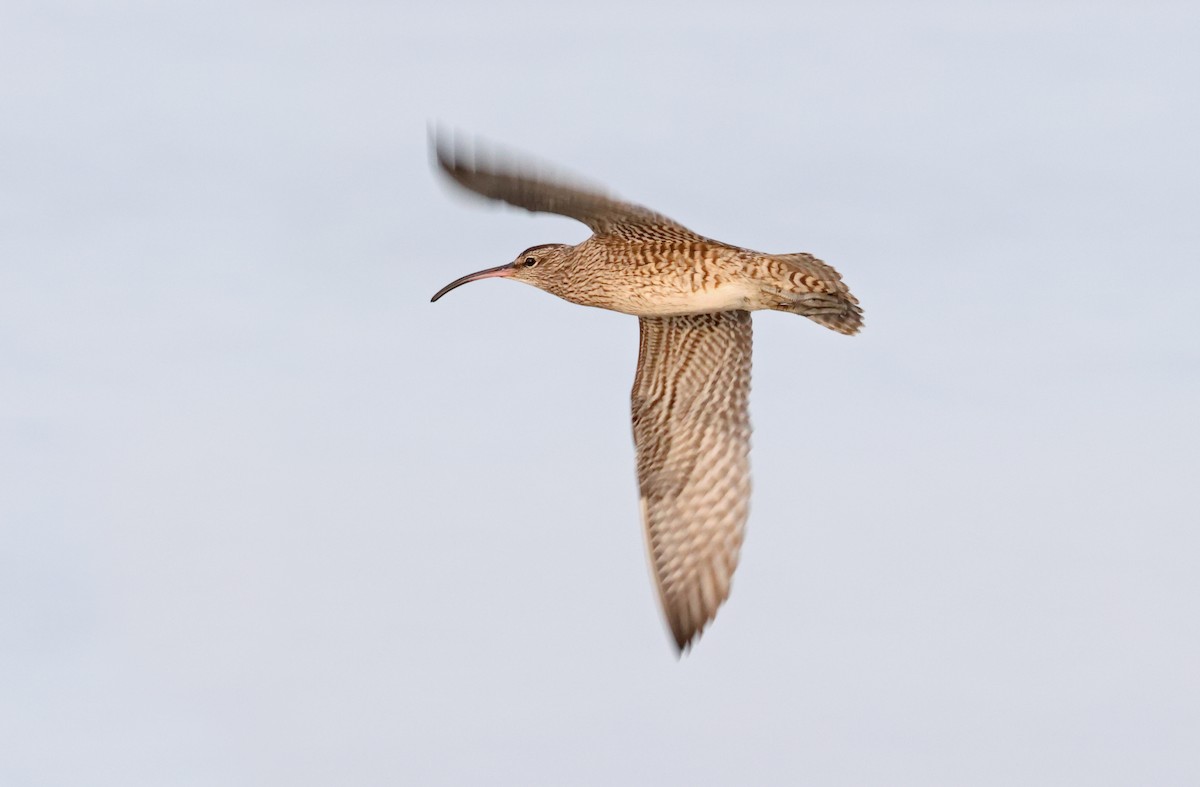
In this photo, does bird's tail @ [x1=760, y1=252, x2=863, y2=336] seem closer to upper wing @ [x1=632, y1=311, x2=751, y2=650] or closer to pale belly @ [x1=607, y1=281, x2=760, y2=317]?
pale belly @ [x1=607, y1=281, x2=760, y2=317]

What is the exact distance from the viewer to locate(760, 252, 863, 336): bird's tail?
59.2 feet

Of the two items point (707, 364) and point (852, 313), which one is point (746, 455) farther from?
point (852, 313)

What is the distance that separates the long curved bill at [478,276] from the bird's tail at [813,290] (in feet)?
10.7

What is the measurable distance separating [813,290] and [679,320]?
7.16ft

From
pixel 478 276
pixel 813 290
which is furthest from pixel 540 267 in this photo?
pixel 813 290

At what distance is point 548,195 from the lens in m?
18.2

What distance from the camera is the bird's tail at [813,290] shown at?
1803cm

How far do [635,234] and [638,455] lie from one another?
2423 millimetres

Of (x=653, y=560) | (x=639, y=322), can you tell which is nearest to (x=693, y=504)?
(x=653, y=560)

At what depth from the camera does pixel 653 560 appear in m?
19.4

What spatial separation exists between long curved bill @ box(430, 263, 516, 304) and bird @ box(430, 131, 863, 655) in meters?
0.02

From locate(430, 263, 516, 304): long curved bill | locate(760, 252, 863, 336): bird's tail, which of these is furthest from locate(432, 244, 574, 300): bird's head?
locate(760, 252, 863, 336): bird's tail

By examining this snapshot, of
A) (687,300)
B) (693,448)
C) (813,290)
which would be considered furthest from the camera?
(693,448)

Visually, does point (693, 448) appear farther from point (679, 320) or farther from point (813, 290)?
point (813, 290)
